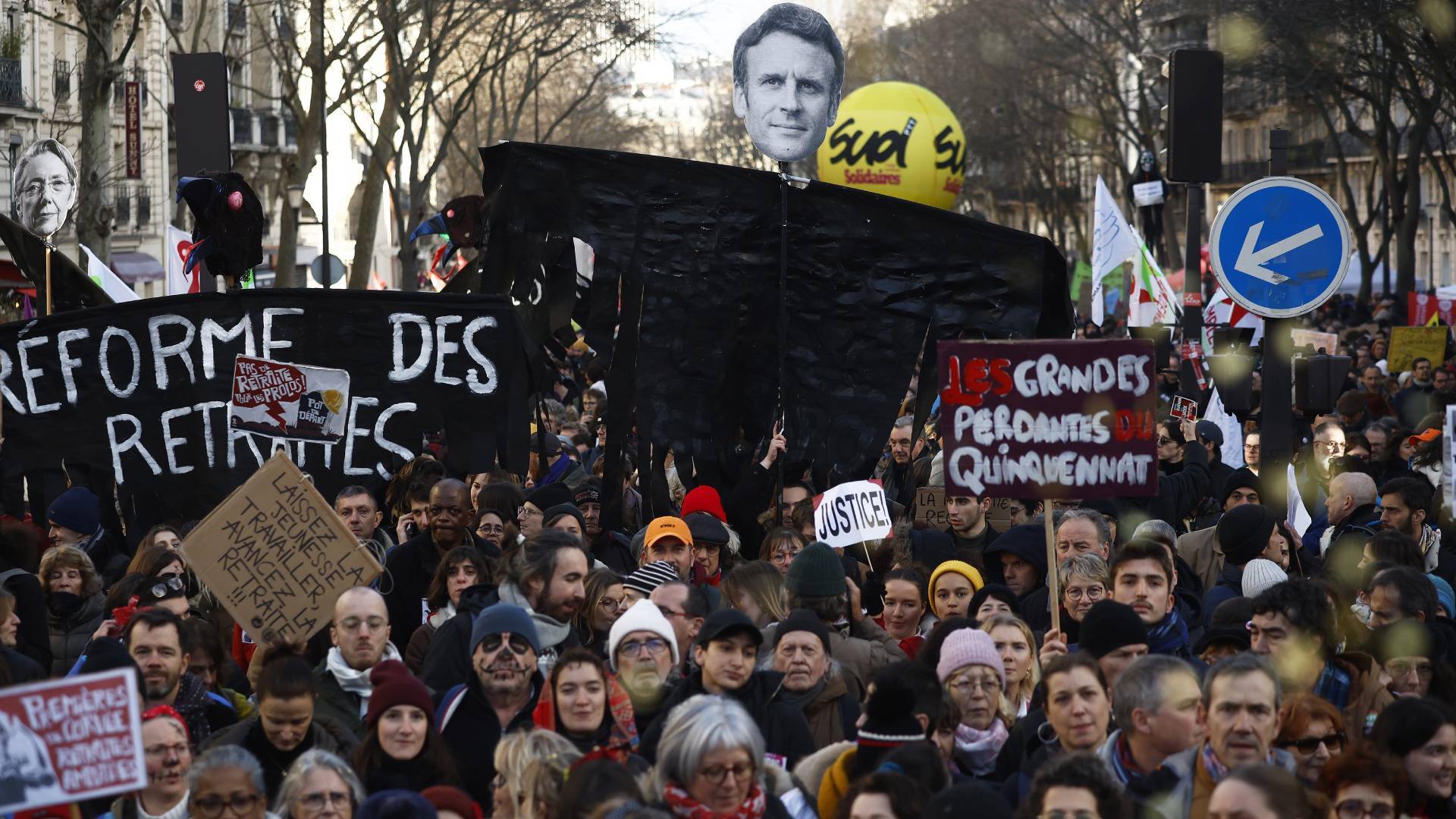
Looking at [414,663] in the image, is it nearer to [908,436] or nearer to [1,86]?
[908,436]

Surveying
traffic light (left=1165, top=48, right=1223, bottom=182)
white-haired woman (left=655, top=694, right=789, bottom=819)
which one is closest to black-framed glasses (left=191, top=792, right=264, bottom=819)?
white-haired woman (left=655, top=694, right=789, bottom=819)

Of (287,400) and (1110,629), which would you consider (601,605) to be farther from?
(287,400)

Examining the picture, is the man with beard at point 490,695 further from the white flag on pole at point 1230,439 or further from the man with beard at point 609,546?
the white flag on pole at point 1230,439

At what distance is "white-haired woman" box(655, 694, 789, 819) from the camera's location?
5430 millimetres

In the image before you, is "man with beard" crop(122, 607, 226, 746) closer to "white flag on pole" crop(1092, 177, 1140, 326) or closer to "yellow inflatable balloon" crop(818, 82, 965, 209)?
"white flag on pole" crop(1092, 177, 1140, 326)

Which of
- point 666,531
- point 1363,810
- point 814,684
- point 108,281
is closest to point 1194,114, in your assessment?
point 666,531

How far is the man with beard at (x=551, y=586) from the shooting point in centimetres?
751

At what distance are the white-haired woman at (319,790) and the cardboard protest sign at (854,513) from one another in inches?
151

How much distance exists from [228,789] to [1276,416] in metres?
5.65

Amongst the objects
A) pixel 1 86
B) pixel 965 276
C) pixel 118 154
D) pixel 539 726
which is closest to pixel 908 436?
pixel 965 276

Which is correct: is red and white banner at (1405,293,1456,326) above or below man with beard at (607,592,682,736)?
above

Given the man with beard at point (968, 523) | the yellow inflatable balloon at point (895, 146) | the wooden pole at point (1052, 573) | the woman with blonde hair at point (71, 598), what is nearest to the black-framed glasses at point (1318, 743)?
the wooden pole at point (1052, 573)

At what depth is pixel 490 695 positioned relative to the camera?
6.72m

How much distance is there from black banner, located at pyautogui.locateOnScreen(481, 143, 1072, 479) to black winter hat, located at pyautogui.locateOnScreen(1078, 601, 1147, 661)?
302 centimetres
